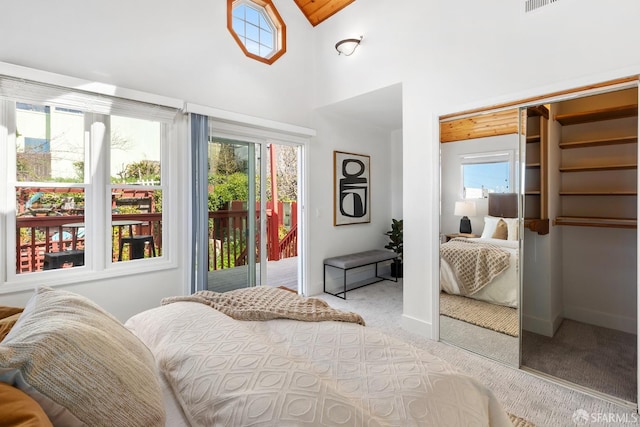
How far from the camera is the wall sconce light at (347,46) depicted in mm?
3463

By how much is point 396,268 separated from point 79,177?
4069 mm

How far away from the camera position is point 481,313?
8.75 ft

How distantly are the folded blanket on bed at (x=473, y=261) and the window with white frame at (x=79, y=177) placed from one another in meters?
2.69

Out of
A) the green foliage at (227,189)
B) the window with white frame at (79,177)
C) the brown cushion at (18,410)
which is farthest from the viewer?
the green foliage at (227,189)

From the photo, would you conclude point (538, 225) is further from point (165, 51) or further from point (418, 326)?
point (165, 51)

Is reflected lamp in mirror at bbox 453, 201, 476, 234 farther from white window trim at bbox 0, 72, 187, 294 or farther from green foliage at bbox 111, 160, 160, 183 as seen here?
green foliage at bbox 111, 160, 160, 183

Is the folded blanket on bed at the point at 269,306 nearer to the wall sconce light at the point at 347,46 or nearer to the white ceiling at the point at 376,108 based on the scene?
the white ceiling at the point at 376,108

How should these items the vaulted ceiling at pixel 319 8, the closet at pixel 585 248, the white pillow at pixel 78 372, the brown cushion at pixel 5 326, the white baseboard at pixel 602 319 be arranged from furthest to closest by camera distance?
the vaulted ceiling at pixel 319 8 < the white baseboard at pixel 602 319 < the closet at pixel 585 248 < the brown cushion at pixel 5 326 < the white pillow at pixel 78 372

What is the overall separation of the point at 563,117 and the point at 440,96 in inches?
38.9

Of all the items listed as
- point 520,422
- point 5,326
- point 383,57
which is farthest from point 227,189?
point 520,422

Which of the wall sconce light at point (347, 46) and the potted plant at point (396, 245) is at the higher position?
the wall sconce light at point (347, 46)

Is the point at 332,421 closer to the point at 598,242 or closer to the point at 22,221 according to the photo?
the point at 22,221

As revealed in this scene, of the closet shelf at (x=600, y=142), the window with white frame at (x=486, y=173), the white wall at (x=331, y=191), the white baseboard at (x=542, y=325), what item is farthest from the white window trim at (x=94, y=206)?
the closet shelf at (x=600, y=142)

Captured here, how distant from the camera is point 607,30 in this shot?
2.01 m
